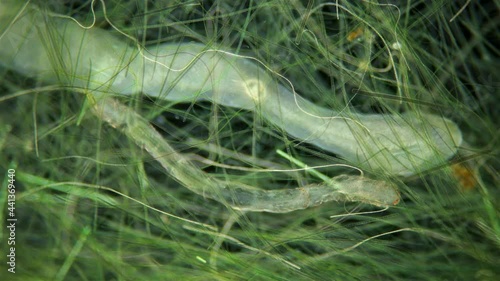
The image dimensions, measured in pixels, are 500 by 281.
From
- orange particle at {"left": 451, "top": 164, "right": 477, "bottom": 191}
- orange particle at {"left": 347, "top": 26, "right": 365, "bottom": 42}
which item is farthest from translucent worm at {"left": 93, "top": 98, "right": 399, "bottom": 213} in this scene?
orange particle at {"left": 347, "top": 26, "right": 365, "bottom": 42}

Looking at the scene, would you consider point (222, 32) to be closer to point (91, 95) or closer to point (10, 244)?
point (91, 95)

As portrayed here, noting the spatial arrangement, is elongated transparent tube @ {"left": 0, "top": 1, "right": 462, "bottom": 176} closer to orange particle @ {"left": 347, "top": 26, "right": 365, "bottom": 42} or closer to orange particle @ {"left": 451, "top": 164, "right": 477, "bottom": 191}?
orange particle @ {"left": 451, "top": 164, "right": 477, "bottom": 191}

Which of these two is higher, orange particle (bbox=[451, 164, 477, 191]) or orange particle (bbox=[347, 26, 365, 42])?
orange particle (bbox=[347, 26, 365, 42])

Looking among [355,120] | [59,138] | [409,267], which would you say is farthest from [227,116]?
[409,267]

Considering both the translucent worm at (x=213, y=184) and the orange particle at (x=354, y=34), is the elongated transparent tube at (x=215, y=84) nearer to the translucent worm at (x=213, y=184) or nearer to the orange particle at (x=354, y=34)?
the translucent worm at (x=213, y=184)

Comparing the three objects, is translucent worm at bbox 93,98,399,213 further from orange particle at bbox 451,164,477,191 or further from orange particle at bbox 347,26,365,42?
orange particle at bbox 347,26,365,42
